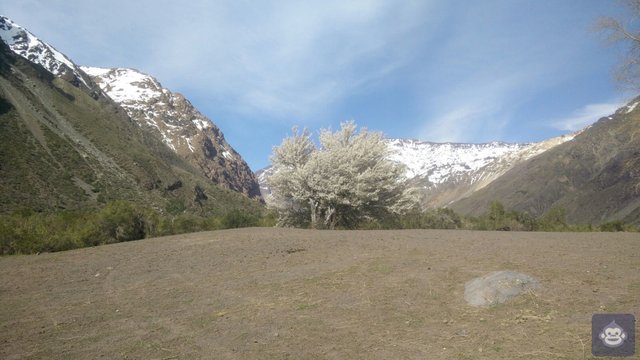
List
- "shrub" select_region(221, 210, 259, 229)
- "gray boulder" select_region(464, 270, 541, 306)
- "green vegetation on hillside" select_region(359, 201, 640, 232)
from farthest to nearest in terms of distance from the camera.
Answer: "shrub" select_region(221, 210, 259, 229)
"green vegetation on hillside" select_region(359, 201, 640, 232)
"gray boulder" select_region(464, 270, 541, 306)

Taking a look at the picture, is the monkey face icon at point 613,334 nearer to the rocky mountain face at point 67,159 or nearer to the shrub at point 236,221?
the shrub at point 236,221

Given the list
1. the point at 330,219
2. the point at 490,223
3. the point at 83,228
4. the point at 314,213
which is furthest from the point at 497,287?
the point at 490,223

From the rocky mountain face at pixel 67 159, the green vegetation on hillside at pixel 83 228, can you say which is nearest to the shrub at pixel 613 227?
the green vegetation on hillside at pixel 83 228

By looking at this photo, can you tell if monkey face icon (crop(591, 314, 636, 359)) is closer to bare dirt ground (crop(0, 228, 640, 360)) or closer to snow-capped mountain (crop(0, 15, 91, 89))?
bare dirt ground (crop(0, 228, 640, 360))

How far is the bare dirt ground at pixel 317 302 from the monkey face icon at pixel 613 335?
250 mm

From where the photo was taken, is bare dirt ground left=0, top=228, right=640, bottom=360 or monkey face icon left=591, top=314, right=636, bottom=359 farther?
bare dirt ground left=0, top=228, right=640, bottom=360

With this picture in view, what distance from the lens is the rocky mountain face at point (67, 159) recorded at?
5169 cm

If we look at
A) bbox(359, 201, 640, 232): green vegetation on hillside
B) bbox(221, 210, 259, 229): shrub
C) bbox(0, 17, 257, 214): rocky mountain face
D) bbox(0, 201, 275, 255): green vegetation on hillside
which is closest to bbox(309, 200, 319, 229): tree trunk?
bbox(359, 201, 640, 232): green vegetation on hillside

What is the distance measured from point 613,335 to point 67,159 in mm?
69583

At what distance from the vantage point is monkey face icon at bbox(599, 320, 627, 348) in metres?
5.61

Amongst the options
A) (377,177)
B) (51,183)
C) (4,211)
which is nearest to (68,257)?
(377,177)

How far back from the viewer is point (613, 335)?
224 inches

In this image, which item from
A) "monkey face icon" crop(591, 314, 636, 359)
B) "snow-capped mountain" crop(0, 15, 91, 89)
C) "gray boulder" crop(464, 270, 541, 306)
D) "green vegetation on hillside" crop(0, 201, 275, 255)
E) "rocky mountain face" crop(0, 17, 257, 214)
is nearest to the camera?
"monkey face icon" crop(591, 314, 636, 359)

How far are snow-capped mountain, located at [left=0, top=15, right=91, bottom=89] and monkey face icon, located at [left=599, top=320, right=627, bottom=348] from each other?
541 feet
